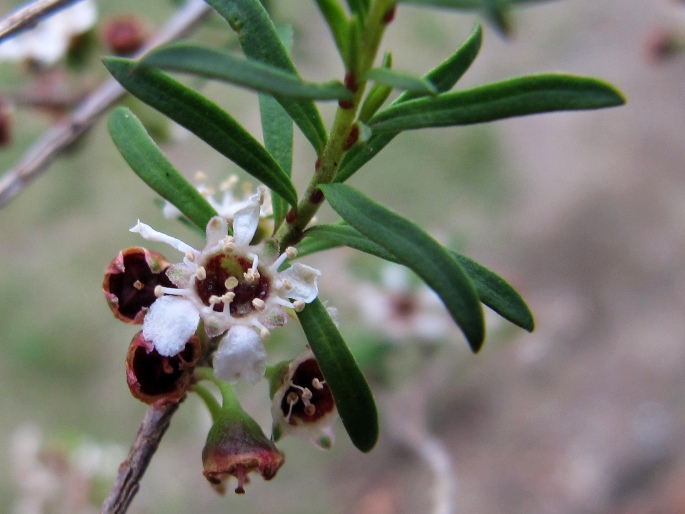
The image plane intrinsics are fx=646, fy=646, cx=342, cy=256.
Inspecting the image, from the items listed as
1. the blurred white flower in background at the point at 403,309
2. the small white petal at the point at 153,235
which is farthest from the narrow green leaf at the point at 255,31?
the blurred white flower in background at the point at 403,309

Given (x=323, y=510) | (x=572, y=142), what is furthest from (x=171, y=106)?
(x=572, y=142)

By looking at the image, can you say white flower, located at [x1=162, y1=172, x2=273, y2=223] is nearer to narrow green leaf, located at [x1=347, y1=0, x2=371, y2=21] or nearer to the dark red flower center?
the dark red flower center

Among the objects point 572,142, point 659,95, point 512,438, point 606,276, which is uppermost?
point 659,95

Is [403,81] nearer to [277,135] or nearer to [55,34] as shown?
[277,135]

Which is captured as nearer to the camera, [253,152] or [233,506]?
[253,152]

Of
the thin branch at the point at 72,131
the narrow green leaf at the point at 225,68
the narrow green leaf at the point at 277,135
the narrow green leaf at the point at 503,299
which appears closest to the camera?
the narrow green leaf at the point at 225,68

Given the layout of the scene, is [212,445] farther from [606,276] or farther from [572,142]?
[572,142]

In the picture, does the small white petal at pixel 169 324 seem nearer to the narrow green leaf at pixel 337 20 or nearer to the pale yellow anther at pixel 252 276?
the pale yellow anther at pixel 252 276
